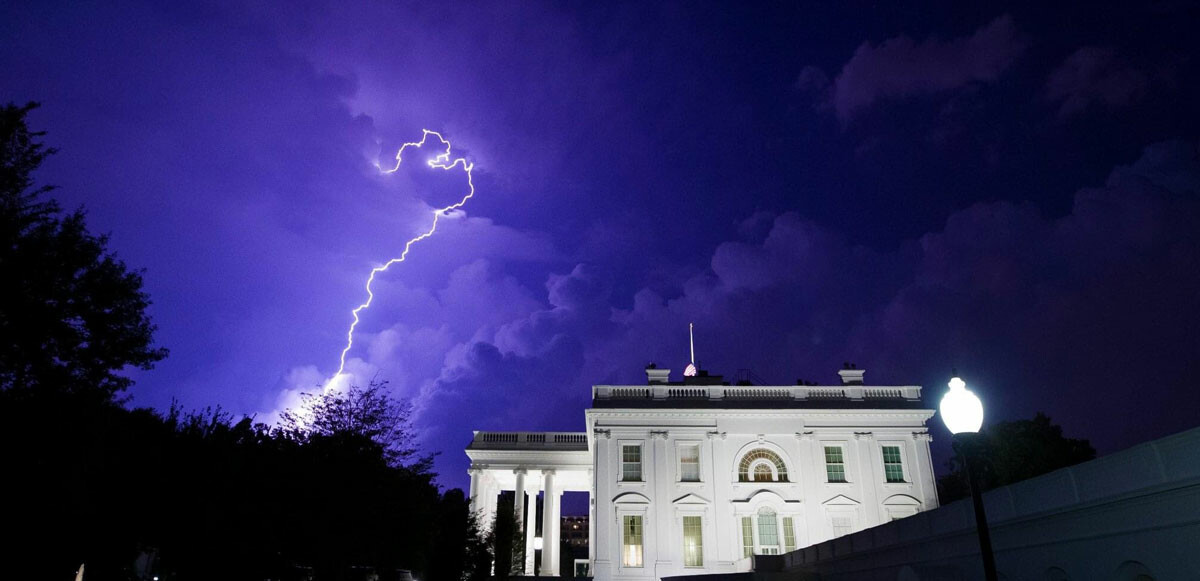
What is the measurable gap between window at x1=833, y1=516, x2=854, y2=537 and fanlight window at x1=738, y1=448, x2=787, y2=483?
11.4ft

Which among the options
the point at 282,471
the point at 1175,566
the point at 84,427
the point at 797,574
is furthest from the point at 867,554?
the point at 84,427

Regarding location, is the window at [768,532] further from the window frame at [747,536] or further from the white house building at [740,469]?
the window frame at [747,536]

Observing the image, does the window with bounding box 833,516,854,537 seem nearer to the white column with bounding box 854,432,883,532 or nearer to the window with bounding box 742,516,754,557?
the white column with bounding box 854,432,883,532

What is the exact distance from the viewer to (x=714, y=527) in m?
37.6

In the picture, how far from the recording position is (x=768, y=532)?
1489 inches

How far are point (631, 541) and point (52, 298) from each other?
2869 centimetres

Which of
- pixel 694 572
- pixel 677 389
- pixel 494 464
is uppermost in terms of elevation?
pixel 677 389

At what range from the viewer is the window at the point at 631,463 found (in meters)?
39.2

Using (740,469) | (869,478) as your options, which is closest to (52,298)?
(740,469)

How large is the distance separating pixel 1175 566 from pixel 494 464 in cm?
4001

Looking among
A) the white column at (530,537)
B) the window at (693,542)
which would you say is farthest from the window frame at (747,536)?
the white column at (530,537)

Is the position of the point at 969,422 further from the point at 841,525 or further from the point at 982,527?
the point at 841,525

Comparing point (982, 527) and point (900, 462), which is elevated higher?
point (900, 462)

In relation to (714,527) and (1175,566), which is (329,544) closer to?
(714,527)
